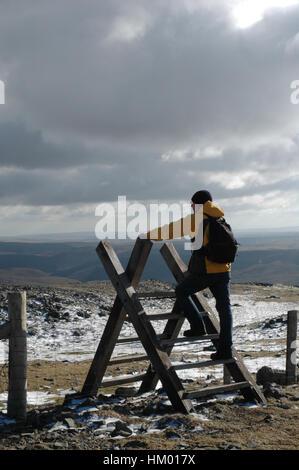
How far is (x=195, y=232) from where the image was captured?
7289mm

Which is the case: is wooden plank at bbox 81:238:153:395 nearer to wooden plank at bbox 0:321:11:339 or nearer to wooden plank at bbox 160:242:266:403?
wooden plank at bbox 160:242:266:403

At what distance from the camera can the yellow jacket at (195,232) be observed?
285 inches

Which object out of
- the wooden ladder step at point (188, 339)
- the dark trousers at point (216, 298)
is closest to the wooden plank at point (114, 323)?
the dark trousers at point (216, 298)

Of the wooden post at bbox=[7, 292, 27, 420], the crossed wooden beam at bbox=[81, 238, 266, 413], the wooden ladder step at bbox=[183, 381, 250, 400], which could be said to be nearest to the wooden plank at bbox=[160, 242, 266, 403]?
the crossed wooden beam at bbox=[81, 238, 266, 413]

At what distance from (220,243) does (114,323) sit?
261 cm

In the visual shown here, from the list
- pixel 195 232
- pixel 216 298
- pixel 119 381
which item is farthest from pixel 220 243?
pixel 119 381

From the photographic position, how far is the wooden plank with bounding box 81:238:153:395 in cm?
820

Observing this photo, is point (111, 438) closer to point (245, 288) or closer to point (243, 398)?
point (243, 398)

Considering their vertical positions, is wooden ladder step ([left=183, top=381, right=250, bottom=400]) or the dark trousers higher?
the dark trousers

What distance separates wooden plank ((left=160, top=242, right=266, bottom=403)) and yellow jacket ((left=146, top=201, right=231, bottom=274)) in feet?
3.25

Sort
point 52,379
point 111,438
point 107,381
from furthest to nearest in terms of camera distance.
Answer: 1. point 52,379
2. point 107,381
3. point 111,438
